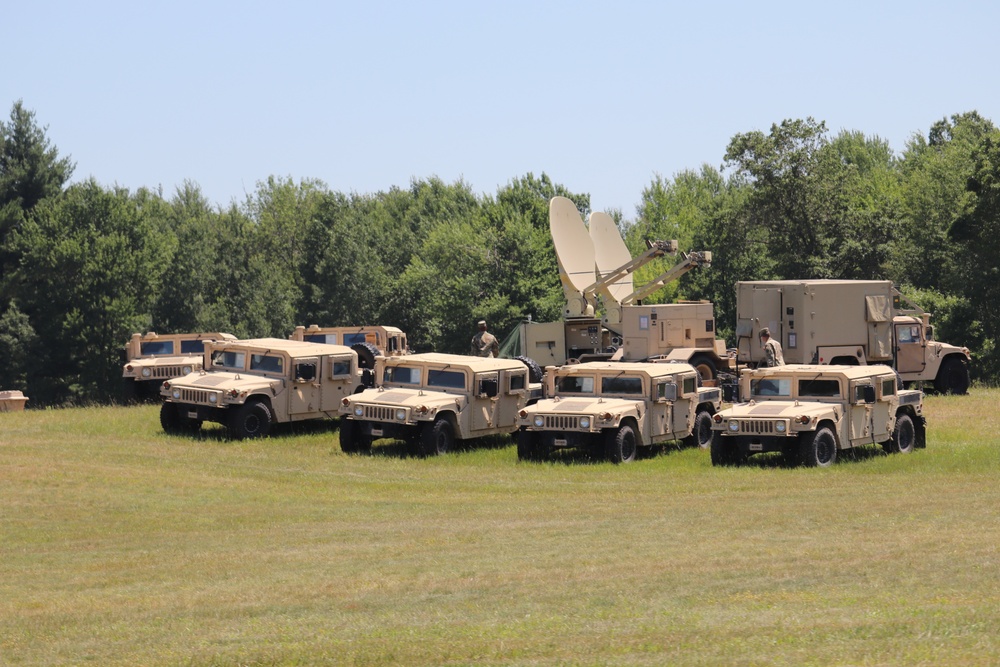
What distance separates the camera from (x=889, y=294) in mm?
31984

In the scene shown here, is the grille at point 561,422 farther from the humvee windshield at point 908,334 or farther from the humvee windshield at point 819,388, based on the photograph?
the humvee windshield at point 908,334

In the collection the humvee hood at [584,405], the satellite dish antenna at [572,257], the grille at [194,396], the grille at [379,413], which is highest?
the satellite dish antenna at [572,257]

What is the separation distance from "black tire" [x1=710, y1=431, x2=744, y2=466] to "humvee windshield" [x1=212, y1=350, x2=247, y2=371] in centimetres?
935

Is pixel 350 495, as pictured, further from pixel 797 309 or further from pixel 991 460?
pixel 797 309

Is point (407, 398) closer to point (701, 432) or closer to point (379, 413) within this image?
point (379, 413)

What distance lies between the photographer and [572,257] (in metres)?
35.4

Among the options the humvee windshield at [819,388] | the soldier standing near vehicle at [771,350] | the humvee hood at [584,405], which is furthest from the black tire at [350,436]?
the humvee windshield at [819,388]

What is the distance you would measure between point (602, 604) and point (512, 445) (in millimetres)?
14083

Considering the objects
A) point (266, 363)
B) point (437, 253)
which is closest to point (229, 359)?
point (266, 363)

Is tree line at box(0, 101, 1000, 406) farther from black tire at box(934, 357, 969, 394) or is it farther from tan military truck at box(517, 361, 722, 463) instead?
tan military truck at box(517, 361, 722, 463)

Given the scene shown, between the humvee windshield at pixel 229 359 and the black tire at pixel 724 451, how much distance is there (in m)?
9.35

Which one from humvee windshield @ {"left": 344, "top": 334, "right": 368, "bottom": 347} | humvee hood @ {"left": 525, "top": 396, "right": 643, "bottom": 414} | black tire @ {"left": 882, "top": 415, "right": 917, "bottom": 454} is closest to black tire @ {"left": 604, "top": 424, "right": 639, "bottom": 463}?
humvee hood @ {"left": 525, "top": 396, "right": 643, "bottom": 414}

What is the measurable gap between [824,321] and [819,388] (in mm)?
8784

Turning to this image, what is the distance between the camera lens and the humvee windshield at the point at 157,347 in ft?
106
